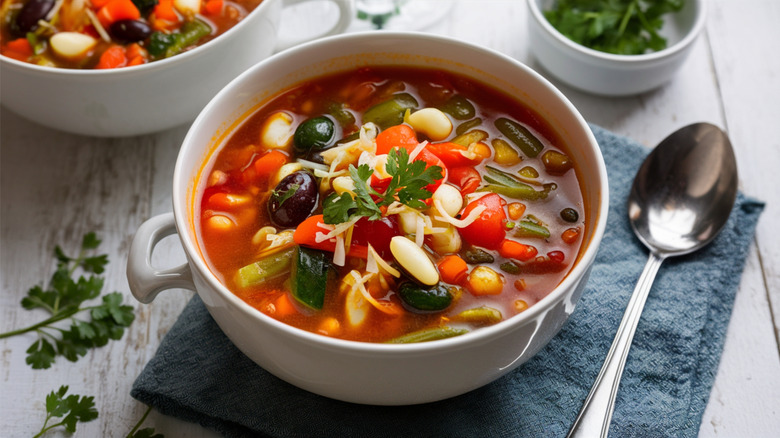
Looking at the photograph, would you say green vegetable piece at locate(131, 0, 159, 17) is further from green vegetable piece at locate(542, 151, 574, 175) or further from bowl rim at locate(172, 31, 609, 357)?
green vegetable piece at locate(542, 151, 574, 175)

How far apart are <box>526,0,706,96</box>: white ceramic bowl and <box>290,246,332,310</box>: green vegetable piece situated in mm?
1563

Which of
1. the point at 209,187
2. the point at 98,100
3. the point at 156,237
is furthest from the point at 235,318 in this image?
the point at 98,100

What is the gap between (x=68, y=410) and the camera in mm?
2336

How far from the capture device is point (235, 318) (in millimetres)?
1896

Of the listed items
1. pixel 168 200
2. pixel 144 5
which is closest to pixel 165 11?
pixel 144 5

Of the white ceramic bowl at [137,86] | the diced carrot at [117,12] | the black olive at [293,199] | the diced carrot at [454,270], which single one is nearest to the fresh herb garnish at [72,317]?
the white ceramic bowl at [137,86]

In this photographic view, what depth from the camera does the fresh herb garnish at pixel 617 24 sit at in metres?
3.25

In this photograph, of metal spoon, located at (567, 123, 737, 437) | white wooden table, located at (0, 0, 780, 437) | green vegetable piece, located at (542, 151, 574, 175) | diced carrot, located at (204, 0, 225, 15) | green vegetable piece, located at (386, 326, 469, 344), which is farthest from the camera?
diced carrot, located at (204, 0, 225, 15)

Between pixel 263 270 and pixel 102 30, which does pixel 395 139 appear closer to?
pixel 263 270

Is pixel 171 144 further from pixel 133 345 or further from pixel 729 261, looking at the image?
pixel 729 261

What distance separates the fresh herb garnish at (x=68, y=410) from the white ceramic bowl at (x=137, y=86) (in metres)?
1.00

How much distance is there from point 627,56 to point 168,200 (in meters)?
1.89

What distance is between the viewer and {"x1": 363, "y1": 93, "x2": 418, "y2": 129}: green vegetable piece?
2.45 metres

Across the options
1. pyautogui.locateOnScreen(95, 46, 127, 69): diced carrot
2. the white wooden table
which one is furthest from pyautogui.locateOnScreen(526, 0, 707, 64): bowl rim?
pyautogui.locateOnScreen(95, 46, 127, 69): diced carrot
